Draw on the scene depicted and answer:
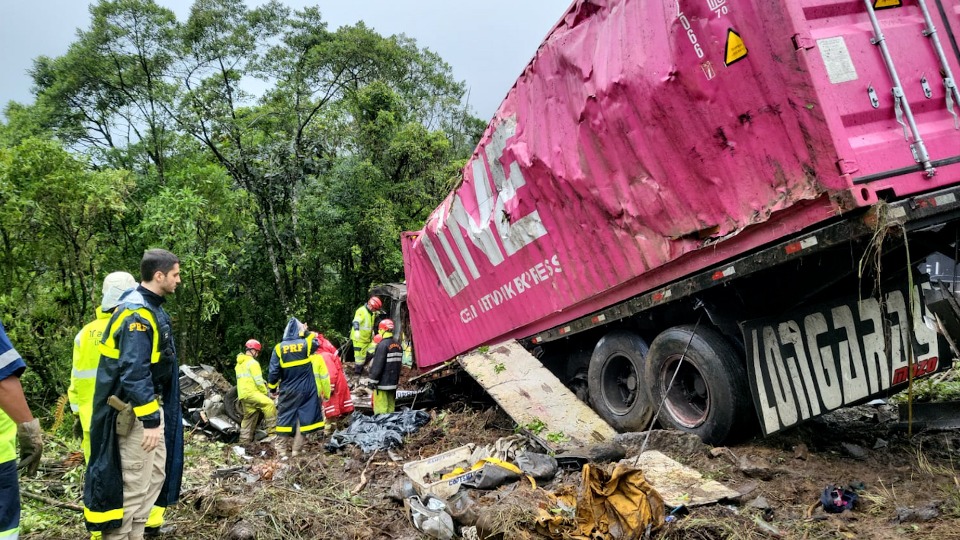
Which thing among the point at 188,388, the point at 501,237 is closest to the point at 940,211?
the point at 501,237

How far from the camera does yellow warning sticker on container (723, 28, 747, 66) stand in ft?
11.1

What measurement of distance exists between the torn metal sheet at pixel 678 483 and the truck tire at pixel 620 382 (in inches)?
32.5

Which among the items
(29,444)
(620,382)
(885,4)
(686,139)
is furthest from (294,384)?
(885,4)

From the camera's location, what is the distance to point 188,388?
902 cm

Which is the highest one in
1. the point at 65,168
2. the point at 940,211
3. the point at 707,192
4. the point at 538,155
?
the point at 65,168

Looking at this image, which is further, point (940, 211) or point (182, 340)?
point (182, 340)

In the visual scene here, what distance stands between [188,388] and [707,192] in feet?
26.5

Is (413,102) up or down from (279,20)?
down

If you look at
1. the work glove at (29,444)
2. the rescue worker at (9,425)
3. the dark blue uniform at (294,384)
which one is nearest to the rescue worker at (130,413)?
the work glove at (29,444)

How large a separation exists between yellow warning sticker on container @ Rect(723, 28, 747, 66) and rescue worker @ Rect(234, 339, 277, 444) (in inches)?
259

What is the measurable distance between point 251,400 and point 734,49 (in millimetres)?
6889

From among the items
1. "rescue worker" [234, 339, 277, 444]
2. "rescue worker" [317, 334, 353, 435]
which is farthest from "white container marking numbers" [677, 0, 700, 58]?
"rescue worker" [234, 339, 277, 444]

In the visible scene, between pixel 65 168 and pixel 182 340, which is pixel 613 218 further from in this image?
pixel 182 340

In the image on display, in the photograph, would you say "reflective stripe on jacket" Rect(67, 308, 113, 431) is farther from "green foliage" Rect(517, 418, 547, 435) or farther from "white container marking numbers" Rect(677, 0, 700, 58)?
"white container marking numbers" Rect(677, 0, 700, 58)
